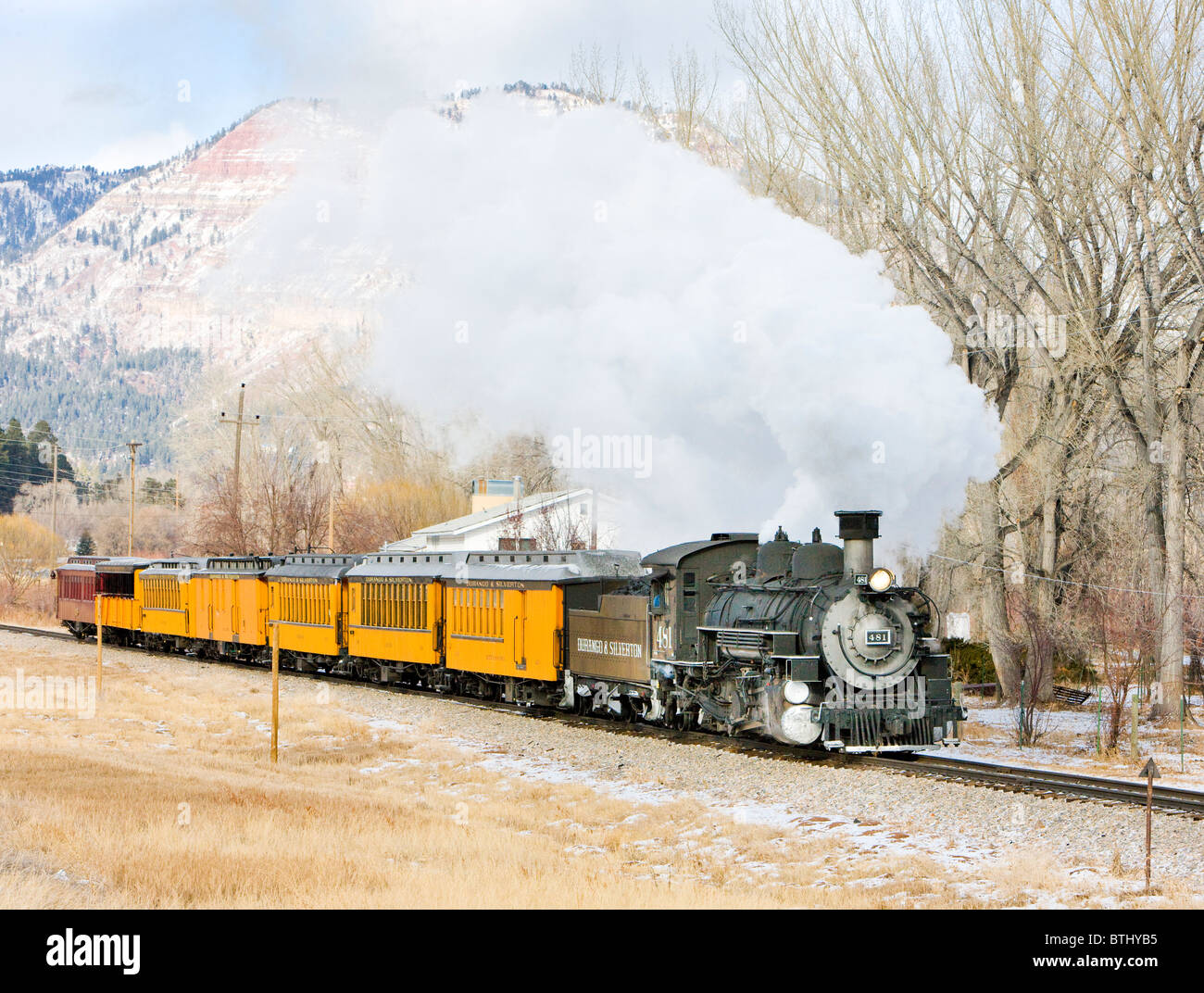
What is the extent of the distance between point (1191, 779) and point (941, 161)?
1668cm

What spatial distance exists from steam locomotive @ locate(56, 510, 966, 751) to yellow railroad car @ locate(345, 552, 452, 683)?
1.7 inches

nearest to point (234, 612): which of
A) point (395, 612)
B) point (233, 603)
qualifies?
point (233, 603)

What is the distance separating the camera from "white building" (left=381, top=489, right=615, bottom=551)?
43781mm

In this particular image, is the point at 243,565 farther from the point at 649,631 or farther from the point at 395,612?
the point at 649,631

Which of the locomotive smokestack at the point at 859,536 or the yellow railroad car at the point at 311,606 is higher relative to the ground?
the locomotive smokestack at the point at 859,536

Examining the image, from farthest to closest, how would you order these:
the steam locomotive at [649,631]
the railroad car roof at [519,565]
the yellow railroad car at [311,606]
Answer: the yellow railroad car at [311,606] → the railroad car roof at [519,565] → the steam locomotive at [649,631]

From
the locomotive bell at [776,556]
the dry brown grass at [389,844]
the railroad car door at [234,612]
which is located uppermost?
the locomotive bell at [776,556]

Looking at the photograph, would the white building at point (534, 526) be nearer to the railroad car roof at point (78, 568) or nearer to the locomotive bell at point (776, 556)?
the railroad car roof at point (78, 568)

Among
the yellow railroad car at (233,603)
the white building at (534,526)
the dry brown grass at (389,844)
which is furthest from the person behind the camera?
the white building at (534,526)

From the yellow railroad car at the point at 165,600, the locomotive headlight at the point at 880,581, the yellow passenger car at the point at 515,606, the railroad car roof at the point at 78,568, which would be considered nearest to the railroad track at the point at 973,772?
the yellow passenger car at the point at 515,606

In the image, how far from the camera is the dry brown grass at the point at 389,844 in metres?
9.72

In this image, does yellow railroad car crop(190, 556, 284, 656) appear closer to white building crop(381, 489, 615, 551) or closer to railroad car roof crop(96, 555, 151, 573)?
railroad car roof crop(96, 555, 151, 573)

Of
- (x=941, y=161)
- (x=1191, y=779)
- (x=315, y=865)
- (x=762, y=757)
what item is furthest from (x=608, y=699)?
(x=941, y=161)

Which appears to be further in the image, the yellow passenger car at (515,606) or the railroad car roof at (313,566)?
the railroad car roof at (313,566)
